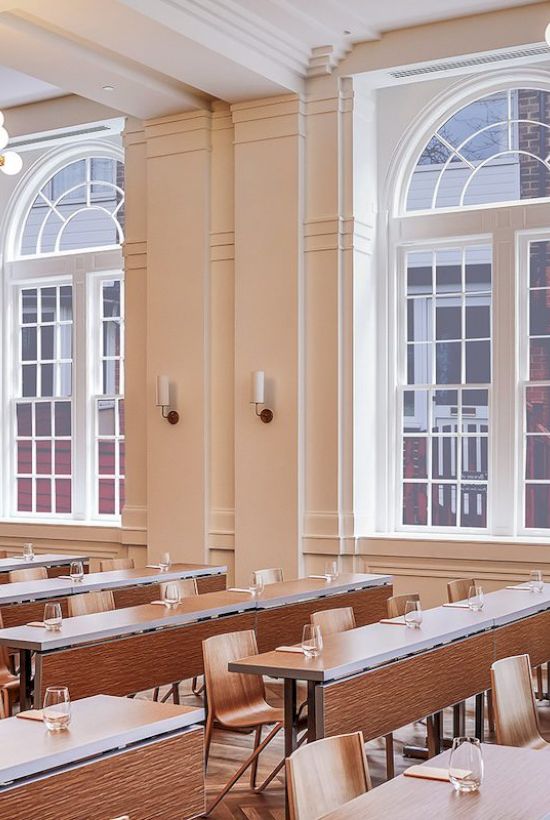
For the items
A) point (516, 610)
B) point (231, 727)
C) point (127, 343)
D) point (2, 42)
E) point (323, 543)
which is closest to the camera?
point (231, 727)

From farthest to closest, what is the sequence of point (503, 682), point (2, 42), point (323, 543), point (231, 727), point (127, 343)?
point (127, 343), point (323, 543), point (2, 42), point (231, 727), point (503, 682)

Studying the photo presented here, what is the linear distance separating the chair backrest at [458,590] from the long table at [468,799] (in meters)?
3.42

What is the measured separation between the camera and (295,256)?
8.19 meters

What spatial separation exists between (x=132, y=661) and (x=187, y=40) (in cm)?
404

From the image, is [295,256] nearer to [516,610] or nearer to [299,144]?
[299,144]

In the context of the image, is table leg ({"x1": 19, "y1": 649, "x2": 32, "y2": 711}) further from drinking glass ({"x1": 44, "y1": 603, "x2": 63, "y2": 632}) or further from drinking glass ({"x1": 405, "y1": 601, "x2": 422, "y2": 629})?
drinking glass ({"x1": 405, "y1": 601, "x2": 422, "y2": 629})

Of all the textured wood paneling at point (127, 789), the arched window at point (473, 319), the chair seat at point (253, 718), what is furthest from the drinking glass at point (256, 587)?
the textured wood paneling at point (127, 789)

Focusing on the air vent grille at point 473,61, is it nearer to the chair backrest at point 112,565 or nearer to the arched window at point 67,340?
the arched window at point 67,340

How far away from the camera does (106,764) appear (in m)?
3.21

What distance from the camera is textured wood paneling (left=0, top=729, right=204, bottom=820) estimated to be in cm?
301

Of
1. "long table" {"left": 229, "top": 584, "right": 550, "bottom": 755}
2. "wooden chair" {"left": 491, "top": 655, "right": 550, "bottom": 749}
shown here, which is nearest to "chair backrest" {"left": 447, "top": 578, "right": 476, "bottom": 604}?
"long table" {"left": 229, "top": 584, "right": 550, "bottom": 755}

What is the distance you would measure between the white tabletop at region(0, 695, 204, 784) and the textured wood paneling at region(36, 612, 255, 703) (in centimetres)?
108

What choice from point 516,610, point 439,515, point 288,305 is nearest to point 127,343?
point 288,305

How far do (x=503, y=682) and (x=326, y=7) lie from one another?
200 inches
